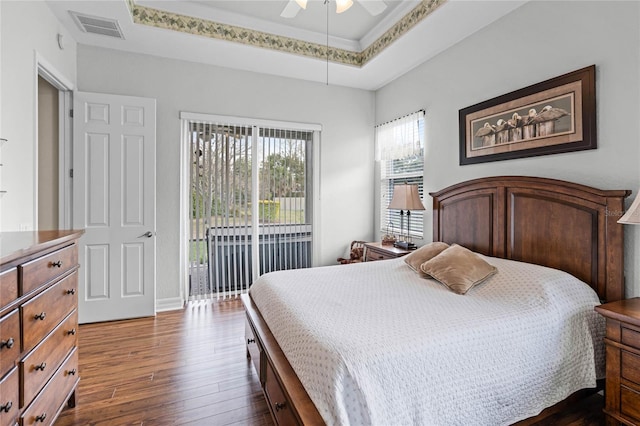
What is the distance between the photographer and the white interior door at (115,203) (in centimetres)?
318

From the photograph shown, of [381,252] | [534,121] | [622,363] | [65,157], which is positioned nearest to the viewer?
[622,363]

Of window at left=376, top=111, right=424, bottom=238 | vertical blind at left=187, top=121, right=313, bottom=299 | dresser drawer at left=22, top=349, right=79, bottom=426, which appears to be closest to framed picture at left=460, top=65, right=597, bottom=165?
window at left=376, top=111, right=424, bottom=238

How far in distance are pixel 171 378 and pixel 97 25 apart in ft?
10.2

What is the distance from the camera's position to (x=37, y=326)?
141cm

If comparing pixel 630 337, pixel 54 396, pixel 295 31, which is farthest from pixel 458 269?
pixel 295 31

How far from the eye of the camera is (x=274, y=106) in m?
4.06

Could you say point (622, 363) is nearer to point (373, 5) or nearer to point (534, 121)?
point (534, 121)

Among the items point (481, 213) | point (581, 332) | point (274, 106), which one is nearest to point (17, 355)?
point (581, 332)

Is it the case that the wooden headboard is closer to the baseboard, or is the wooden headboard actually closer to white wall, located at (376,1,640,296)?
white wall, located at (376,1,640,296)

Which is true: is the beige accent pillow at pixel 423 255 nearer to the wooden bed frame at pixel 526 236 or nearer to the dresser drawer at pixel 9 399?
the wooden bed frame at pixel 526 236

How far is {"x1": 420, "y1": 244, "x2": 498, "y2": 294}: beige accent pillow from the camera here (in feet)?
6.71

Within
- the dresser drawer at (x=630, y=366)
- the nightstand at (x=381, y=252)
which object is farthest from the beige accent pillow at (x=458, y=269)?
the nightstand at (x=381, y=252)

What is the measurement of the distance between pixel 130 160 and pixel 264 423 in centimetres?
283

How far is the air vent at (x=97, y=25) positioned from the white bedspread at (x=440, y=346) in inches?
111
